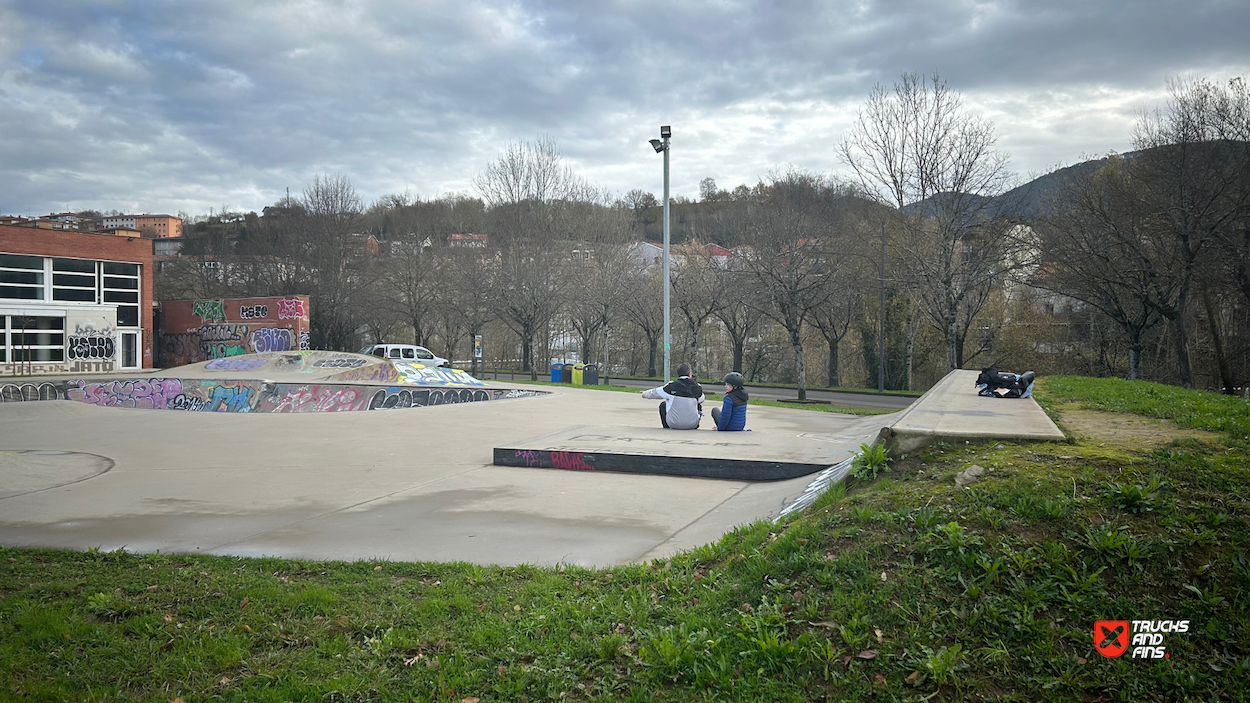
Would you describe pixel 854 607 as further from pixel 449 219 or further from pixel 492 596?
pixel 449 219

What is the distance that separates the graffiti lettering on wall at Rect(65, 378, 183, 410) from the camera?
25547 millimetres

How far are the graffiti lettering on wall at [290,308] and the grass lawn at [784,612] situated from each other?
35.8 metres

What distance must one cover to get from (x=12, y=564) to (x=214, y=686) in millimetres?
3267

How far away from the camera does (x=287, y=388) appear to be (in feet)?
80.1

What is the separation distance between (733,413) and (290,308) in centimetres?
3316

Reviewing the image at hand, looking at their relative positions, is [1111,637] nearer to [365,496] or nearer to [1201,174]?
[365,496]

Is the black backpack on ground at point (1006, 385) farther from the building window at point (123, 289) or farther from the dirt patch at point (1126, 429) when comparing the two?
the building window at point (123, 289)

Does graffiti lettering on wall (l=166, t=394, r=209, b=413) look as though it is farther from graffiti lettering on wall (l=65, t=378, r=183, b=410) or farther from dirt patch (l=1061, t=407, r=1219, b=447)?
dirt patch (l=1061, t=407, r=1219, b=447)

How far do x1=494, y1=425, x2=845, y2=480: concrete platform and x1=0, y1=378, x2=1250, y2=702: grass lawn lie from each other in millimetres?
3613

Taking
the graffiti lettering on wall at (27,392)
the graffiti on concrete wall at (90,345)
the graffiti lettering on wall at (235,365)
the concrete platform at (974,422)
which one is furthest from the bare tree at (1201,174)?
the graffiti on concrete wall at (90,345)

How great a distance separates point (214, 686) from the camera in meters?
3.55

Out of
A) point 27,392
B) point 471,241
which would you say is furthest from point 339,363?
point 471,241

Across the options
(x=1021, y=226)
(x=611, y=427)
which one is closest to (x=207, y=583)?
(x=611, y=427)

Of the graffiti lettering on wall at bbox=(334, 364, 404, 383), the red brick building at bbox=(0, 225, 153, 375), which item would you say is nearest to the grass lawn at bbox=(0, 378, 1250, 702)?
the graffiti lettering on wall at bbox=(334, 364, 404, 383)
